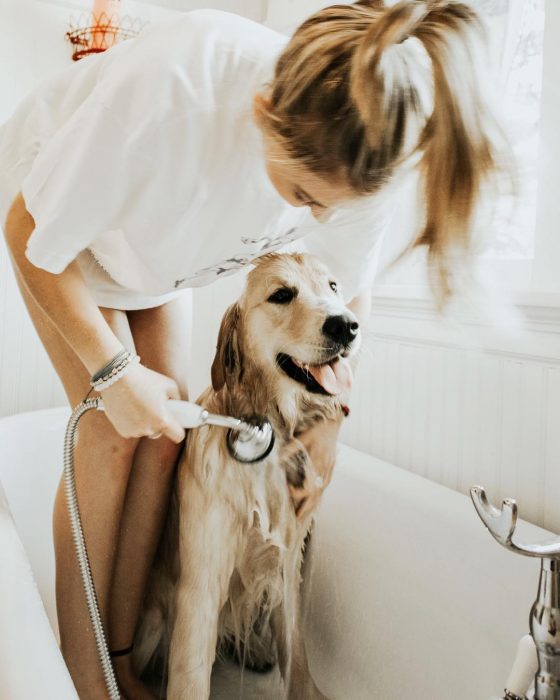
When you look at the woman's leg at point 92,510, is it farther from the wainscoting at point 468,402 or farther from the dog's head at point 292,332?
the wainscoting at point 468,402

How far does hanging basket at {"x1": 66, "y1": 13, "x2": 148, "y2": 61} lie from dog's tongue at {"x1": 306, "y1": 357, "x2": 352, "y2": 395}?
0.58 meters

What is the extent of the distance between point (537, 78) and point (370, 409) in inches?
15.0

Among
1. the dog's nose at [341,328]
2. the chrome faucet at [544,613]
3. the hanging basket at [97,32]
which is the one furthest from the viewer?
the hanging basket at [97,32]

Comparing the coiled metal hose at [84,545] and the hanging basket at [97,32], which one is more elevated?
the hanging basket at [97,32]

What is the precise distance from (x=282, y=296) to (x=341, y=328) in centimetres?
6

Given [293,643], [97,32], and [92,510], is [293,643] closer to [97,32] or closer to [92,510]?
[92,510]

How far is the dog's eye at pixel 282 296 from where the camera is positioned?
0.59m

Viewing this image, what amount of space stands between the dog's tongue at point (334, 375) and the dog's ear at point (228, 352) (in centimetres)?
9

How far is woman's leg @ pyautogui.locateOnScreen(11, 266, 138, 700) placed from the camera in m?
0.64

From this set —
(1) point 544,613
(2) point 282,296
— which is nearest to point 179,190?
(2) point 282,296

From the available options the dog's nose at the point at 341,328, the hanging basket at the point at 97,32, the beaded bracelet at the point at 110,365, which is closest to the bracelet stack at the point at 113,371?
the beaded bracelet at the point at 110,365

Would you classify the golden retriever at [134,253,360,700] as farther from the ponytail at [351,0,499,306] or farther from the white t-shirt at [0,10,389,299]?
the ponytail at [351,0,499,306]

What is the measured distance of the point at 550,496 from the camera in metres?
0.69

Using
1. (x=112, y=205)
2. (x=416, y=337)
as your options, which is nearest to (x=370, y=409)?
(x=416, y=337)
